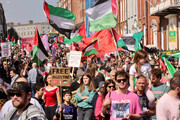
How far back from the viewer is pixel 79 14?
98.7 m

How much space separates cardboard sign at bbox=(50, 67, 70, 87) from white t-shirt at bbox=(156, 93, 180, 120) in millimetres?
3573

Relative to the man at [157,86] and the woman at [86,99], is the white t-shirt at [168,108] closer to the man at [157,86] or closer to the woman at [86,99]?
the man at [157,86]

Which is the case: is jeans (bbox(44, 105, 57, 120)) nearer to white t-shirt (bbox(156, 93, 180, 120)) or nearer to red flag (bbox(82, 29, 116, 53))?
white t-shirt (bbox(156, 93, 180, 120))

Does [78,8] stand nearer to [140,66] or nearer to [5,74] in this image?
[5,74]

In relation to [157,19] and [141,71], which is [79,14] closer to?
[157,19]

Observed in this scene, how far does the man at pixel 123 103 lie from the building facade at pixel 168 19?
26547 millimetres

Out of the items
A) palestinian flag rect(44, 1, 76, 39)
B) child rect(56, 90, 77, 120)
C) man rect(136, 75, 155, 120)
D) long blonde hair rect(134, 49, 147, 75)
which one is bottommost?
child rect(56, 90, 77, 120)

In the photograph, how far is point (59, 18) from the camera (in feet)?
47.8

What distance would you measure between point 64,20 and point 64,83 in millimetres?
6744

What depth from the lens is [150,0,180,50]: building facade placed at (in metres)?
32.7

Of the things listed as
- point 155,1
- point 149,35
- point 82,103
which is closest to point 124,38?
point 82,103

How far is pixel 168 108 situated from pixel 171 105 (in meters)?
0.05

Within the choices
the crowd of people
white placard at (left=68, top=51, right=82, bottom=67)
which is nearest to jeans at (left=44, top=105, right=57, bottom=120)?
the crowd of people

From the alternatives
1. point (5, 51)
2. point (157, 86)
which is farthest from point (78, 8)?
point (157, 86)
